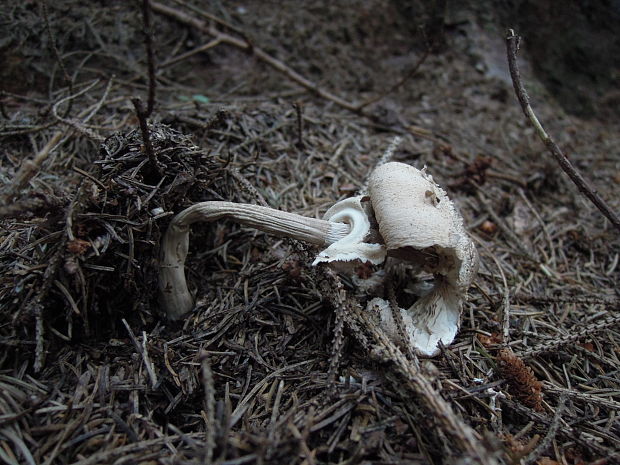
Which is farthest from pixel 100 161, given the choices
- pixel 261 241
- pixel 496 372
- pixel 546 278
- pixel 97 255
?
pixel 546 278

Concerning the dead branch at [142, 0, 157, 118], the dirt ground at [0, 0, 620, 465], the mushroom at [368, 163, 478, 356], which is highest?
the dead branch at [142, 0, 157, 118]

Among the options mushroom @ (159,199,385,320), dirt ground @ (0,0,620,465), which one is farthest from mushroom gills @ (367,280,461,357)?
mushroom @ (159,199,385,320)

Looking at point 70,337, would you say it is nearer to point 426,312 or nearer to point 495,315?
point 426,312

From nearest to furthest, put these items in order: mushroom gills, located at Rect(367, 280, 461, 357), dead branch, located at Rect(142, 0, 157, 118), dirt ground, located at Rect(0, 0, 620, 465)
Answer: dead branch, located at Rect(142, 0, 157, 118) → dirt ground, located at Rect(0, 0, 620, 465) → mushroom gills, located at Rect(367, 280, 461, 357)

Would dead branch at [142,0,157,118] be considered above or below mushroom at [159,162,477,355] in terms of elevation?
above

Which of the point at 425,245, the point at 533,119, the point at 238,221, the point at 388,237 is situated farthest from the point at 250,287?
the point at 533,119

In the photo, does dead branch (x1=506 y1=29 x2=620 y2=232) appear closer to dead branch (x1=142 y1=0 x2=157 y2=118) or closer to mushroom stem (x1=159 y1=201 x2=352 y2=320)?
mushroom stem (x1=159 y1=201 x2=352 y2=320)
